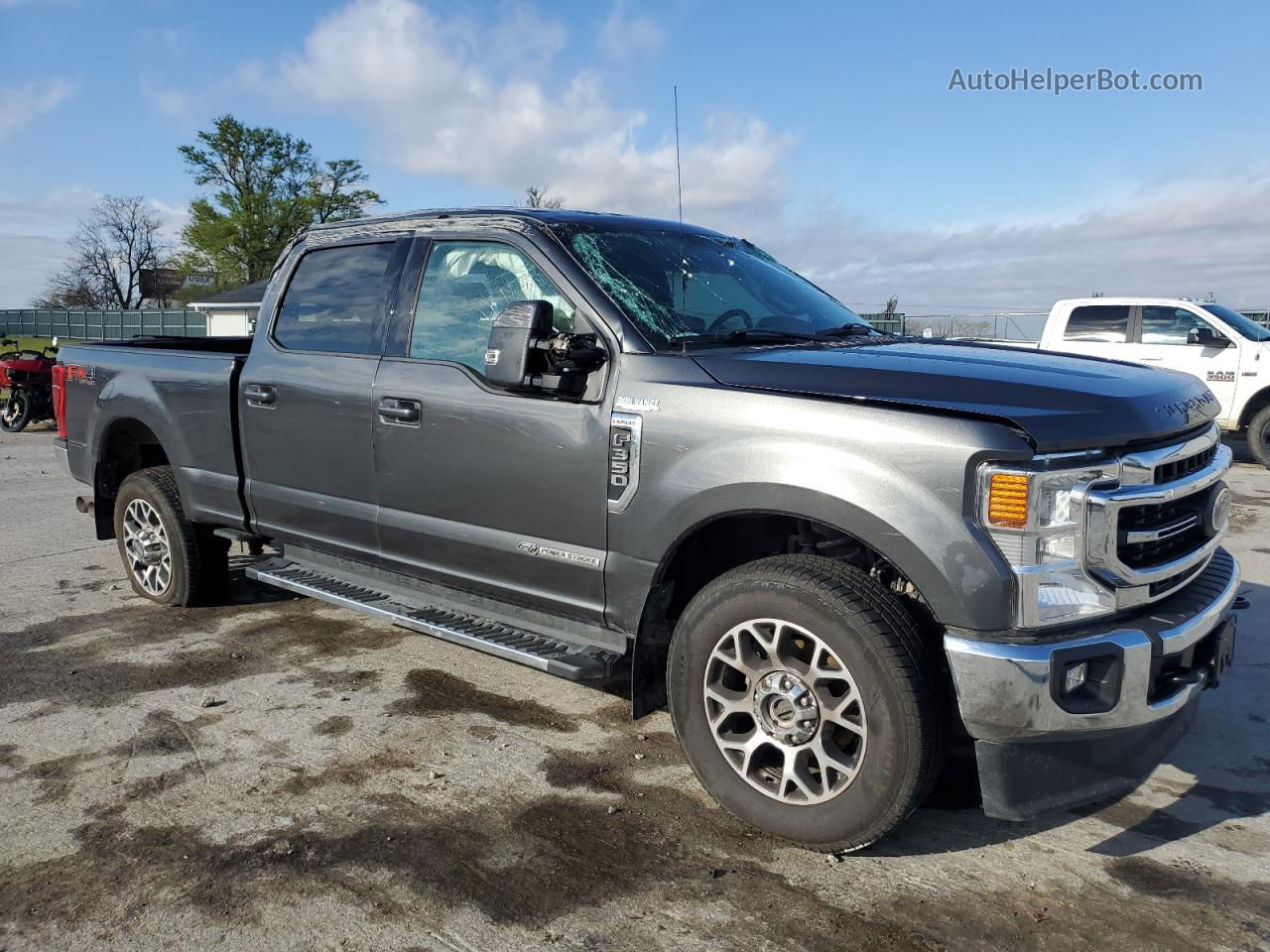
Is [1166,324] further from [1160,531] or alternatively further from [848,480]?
[848,480]

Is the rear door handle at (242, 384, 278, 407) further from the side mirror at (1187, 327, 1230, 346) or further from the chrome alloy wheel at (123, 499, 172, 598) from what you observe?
the side mirror at (1187, 327, 1230, 346)

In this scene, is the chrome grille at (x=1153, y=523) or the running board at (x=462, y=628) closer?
the chrome grille at (x=1153, y=523)

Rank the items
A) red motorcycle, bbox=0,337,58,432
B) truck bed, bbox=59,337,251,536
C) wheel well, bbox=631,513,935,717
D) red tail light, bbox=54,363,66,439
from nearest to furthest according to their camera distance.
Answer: wheel well, bbox=631,513,935,717 → truck bed, bbox=59,337,251,536 → red tail light, bbox=54,363,66,439 → red motorcycle, bbox=0,337,58,432

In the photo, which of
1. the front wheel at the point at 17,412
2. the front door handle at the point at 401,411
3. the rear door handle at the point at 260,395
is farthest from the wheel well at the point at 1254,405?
the front wheel at the point at 17,412

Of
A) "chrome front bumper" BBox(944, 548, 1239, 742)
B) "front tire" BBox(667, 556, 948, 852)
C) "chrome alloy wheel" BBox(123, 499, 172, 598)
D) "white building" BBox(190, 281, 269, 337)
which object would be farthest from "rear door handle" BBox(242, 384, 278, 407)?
"white building" BBox(190, 281, 269, 337)

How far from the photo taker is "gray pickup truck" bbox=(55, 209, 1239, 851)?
270cm

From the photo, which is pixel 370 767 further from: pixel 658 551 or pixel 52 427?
pixel 52 427

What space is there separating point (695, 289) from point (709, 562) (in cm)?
111

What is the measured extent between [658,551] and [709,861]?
0.97 metres

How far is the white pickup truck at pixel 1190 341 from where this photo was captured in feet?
38.7

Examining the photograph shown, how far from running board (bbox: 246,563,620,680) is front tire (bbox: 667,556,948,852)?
362 millimetres

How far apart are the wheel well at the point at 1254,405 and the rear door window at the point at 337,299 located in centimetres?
1110

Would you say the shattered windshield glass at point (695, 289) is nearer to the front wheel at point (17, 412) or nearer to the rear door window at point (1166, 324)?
the rear door window at point (1166, 324)

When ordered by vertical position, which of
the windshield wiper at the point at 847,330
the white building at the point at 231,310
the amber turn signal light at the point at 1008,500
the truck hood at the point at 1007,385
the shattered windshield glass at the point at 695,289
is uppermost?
the white building at the point at 231,310
